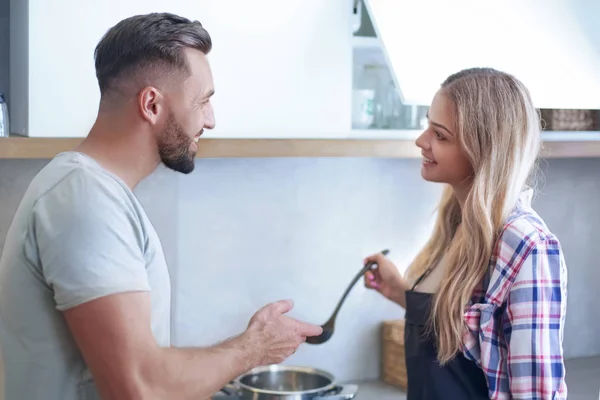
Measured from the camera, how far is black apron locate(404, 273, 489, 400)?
1768 mm

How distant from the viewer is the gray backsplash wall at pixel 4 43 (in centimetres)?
219

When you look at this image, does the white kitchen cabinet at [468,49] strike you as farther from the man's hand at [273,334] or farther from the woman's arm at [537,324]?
the man's hand at [273,334]

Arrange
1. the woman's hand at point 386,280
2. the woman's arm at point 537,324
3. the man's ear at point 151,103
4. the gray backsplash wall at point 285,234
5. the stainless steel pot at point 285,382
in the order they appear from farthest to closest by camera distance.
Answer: the gray backsplash wall at point 285,234 < the stainless steel pot at point 285,382 < the woman's hand at point 386,280 < the woman's arm at point 537,324 < the man's ear at point 151,103

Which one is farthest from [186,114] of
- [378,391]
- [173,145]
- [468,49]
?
[378,391]

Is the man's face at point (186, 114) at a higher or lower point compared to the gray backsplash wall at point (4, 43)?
lower

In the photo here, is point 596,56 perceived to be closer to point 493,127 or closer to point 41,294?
point 493,127

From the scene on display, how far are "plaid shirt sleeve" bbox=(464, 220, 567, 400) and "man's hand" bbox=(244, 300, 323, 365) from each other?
409 mm

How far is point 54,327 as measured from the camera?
4.09ft

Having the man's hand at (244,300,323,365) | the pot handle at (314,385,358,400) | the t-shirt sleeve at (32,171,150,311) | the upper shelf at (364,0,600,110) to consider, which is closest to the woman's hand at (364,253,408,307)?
the pot handle at (314,385,358,400)

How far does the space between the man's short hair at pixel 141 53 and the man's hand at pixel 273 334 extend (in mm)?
439

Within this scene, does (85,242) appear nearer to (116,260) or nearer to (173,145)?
(116,260)

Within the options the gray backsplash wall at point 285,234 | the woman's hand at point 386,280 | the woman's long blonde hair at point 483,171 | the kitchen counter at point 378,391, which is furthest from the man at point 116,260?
the kitchen counter at point 378,391

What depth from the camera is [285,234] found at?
264 cm

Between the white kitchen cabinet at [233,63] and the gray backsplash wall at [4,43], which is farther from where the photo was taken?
the gray backsplash wall at [4,43]
